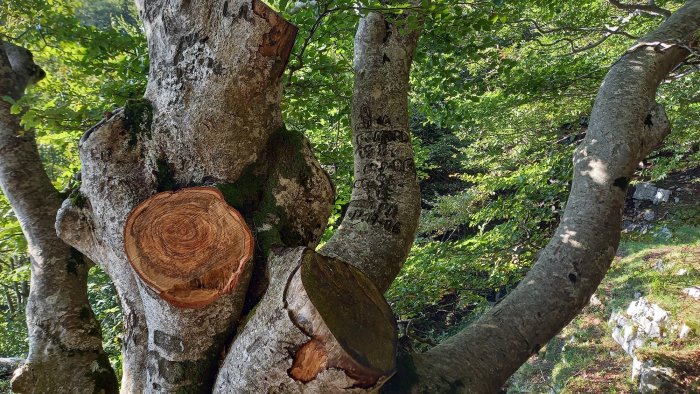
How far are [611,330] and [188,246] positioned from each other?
10.8m

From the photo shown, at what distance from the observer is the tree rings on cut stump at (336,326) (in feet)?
4.00

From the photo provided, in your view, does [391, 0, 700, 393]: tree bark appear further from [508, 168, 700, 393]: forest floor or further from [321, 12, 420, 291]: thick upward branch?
[508, 168, 700, 393]: forest floor

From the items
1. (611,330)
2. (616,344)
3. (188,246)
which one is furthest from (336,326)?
(611,330)

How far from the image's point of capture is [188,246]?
4.69 ft

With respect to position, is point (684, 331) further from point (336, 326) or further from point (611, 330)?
point (336, 326)

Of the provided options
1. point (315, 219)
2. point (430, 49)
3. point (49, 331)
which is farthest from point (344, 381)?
point (430, 49)

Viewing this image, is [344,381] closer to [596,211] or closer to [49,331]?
[596,211]

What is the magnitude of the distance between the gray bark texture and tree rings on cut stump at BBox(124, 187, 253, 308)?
1.71m

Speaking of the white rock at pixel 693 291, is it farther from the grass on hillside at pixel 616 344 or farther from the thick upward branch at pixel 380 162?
the thick upward branch at pixel 380 162

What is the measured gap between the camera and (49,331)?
8.86 feet

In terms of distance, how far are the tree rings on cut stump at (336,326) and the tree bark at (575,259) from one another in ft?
1.82

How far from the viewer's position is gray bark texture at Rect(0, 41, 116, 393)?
262 centimetres

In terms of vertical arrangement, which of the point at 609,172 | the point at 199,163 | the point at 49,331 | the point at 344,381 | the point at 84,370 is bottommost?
the point at 84,370

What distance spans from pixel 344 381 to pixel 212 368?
0.60 m
